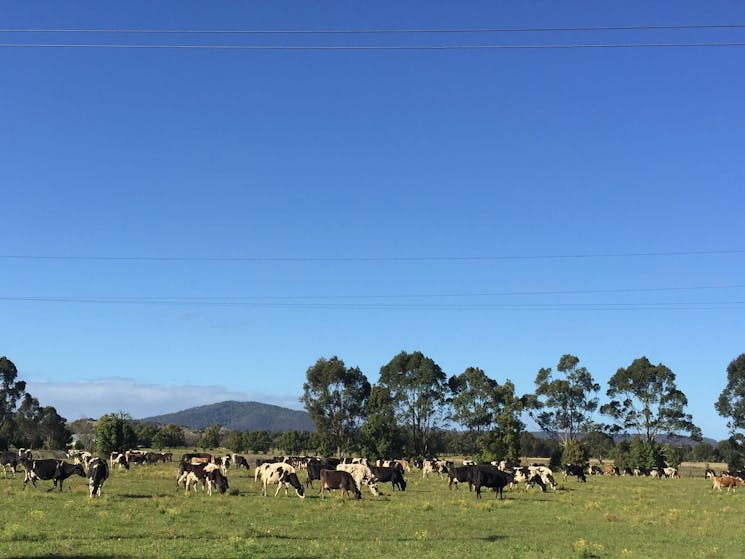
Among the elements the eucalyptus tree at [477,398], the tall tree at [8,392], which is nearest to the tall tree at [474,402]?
the eucalyptus tree at [477,398]

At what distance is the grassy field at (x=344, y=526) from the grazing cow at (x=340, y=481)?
0.68m

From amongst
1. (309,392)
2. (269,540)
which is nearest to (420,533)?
(269,540)

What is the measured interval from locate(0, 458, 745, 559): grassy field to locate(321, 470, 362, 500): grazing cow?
682 mm

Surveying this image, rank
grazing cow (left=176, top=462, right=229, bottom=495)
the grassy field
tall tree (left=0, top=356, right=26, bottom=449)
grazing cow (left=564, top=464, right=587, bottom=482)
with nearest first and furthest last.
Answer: the grassy field < grazing cow (left=176, top=462, right=229, bottom=495) < grazing cow (left=564, top=464, right=587, bottom=482) < tall tree (left=0, top=356, right=26, bottom=449)

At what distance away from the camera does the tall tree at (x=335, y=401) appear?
96125 mm

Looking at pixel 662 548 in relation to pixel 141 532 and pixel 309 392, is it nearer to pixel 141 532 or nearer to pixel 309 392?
pixel 141 532

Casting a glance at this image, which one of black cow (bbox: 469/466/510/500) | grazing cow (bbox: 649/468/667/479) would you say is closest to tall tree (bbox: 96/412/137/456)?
black cow (bbox: 469/466/510/500)

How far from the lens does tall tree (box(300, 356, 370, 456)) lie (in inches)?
3784

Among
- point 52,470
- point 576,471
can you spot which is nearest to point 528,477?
point 576,471

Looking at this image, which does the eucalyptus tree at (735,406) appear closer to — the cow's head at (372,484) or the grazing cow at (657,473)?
the grazing cow at (657,473)

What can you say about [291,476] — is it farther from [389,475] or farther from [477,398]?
[477,398]

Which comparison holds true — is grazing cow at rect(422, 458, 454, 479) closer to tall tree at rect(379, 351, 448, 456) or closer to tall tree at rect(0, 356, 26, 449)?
tall tree at rect(379, 351, 448, 456)

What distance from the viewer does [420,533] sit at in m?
20.8

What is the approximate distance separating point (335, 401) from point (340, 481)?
63.4 m
